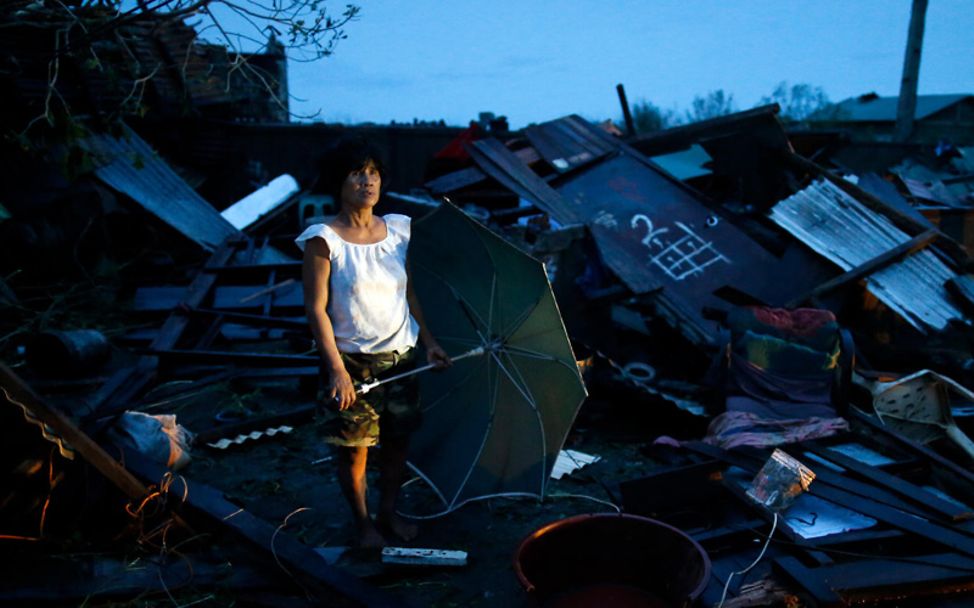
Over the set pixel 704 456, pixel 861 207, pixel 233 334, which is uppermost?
pixel 861 207

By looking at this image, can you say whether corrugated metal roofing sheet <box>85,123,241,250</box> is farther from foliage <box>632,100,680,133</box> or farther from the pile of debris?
foliage <box>632,100,680,133</box>

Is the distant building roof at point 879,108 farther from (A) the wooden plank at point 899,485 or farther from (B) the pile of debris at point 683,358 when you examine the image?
(A) the wooden plank at point 899,485

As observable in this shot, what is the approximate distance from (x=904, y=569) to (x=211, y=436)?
15.4 ft

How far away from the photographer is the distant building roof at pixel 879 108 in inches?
1119

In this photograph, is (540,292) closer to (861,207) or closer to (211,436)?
(211,436)

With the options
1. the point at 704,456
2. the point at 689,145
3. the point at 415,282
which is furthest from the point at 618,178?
the point at 415,282

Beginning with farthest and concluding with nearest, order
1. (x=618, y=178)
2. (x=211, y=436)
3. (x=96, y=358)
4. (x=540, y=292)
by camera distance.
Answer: (x=618, y=178), (x=96, y=358), (x=211, y=436), (x=540, y=292)

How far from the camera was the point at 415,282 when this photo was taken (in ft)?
13.6

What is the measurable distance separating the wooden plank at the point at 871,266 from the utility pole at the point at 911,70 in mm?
14557

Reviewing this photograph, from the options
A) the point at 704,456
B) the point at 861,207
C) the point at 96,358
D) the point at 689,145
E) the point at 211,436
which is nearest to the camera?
the point at 704,456

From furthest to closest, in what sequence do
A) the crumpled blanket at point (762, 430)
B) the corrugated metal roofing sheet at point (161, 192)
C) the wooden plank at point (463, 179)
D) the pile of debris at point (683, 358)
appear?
the corrugated metal roofing sheet at point (161, 192) → the wooden plank at point (463, 179) → the crumpled blanket at point (762, 430) → the pile of debris at point (683, 358)

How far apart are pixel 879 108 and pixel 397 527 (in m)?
32.6

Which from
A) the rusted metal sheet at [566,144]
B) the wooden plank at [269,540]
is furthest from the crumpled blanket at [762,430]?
the rusted metal sheet at [566,144]

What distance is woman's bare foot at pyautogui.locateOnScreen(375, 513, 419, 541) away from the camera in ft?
13.2
